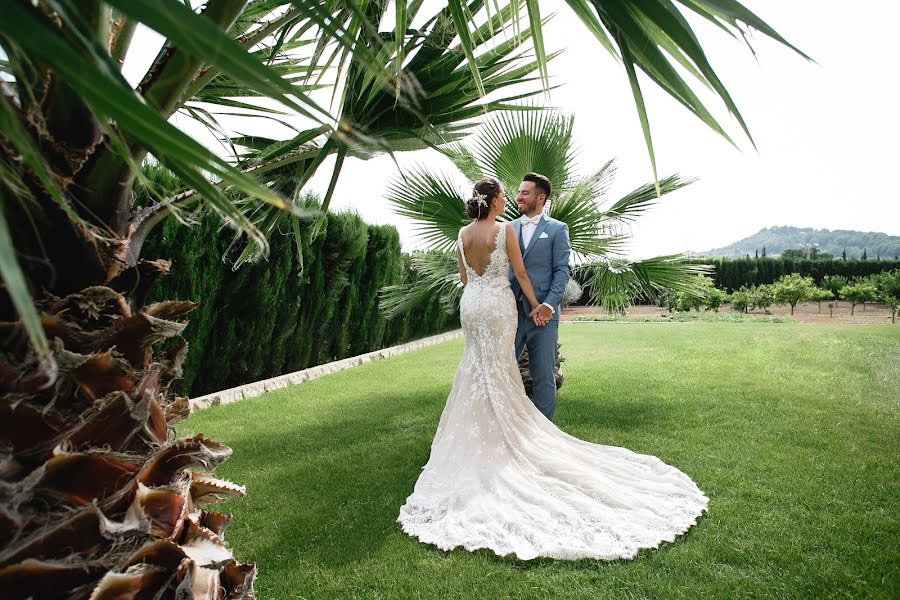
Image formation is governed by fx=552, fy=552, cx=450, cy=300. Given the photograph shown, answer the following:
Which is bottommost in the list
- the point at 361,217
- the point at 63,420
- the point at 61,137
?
the point at 63,420

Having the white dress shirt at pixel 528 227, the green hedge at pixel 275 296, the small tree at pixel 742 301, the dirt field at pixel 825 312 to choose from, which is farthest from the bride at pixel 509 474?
the small tree at pixel 742 301

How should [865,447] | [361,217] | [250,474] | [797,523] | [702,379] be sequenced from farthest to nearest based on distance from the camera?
[361,217] → [702,379] → [865,447] → [250,474] → [797,523]

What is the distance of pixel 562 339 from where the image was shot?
44.1ft

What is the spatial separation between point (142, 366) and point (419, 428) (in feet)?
13.8

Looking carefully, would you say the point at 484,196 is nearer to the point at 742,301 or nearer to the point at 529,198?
the point at 529,198

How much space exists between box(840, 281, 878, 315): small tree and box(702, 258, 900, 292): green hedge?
6.48 metres

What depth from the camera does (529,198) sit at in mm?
4602

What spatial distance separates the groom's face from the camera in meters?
4.57

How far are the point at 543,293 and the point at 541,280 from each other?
4.4 inches

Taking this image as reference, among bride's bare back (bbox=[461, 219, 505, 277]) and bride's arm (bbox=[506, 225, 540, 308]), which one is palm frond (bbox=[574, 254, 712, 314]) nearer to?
bride's arm (bbox=[506, 225, 540, 308])

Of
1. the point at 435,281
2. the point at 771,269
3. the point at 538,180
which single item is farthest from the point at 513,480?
the point at 771,269

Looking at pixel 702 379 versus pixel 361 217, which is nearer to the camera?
pixel 702 379

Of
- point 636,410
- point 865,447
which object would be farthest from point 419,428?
point 865,447

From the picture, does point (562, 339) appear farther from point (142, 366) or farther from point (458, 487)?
point (142, 366)
